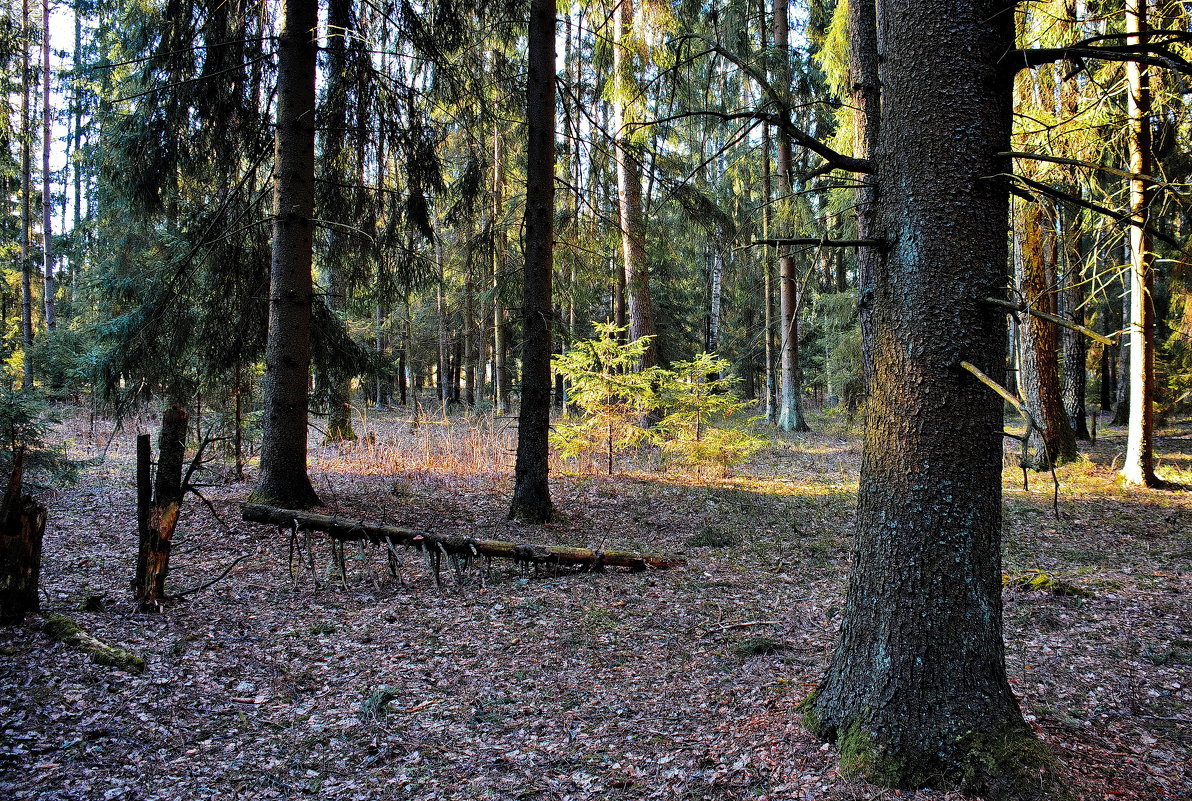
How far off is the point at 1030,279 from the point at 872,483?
979cm

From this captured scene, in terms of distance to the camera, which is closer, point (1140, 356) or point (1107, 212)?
point (1107, 212)

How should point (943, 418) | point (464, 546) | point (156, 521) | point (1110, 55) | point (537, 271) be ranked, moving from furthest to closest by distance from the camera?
point (537, 271) < point (464, 546) < point (156, 521) < point (943, 418) < point (1110, 55)

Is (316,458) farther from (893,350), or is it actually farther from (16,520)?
(893,350)

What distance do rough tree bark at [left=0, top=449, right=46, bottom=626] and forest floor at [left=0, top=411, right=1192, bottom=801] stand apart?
6.4 inches

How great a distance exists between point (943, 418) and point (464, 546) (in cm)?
401

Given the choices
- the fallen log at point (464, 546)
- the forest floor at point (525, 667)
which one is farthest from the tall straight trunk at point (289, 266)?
the fallen log at point (464, 546)

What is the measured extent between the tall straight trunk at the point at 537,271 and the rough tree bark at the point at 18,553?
4.07m

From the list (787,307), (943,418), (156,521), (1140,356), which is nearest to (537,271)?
(156,521)

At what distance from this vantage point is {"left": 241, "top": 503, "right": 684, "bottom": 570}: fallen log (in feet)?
17.6

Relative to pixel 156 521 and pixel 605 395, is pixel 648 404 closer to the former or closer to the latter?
pixel 605 395

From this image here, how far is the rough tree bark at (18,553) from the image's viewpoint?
3.83 m

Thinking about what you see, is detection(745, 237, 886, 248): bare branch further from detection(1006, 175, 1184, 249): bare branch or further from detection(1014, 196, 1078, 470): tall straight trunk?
detection(1014, 196, 1078, 470): tall straight trunk

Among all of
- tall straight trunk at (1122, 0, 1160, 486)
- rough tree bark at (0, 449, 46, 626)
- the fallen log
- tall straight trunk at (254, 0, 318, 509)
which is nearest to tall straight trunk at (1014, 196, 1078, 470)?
tall straight trunk at (1122, 0, 1160, 486)

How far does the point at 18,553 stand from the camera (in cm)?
385
